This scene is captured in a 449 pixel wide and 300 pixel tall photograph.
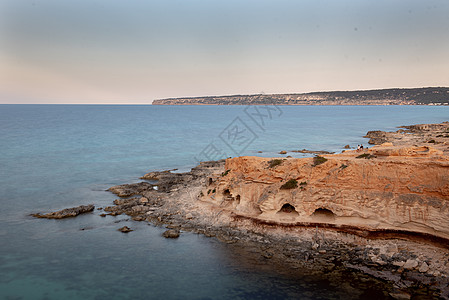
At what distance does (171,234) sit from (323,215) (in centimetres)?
1177

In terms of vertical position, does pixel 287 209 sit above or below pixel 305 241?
above

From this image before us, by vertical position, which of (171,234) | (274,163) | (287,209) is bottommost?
(171,234)

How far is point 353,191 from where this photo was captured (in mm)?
23219

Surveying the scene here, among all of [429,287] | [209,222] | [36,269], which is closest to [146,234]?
[209,222]

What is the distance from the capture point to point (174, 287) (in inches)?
722

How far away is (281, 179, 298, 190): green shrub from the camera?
25141 mm

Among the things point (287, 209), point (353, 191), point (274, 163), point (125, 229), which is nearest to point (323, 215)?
point (287, 209)

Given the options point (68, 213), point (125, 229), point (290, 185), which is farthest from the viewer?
point (68, 213)

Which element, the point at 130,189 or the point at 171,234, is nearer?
the point at 171,234

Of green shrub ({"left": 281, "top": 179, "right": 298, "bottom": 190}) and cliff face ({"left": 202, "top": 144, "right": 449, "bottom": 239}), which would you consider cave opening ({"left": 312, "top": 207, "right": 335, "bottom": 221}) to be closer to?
cliff face ({"left": 202, "top": 144, "right": 449, "bottom": 239})

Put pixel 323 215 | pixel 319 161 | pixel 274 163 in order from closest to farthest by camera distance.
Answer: pixel 323 215 < pixel 319 161 < pixel 274 163

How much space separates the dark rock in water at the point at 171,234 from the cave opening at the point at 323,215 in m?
10.6

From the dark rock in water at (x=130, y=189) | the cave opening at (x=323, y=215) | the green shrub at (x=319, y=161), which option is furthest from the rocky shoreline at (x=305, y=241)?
the green shrub at (x=319, y=161)

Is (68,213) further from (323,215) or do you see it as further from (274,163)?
(323,215)
